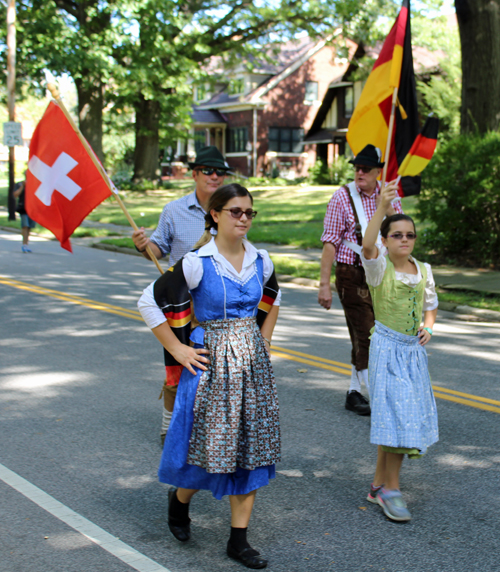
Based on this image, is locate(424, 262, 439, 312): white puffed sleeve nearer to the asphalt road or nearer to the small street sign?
the asphalt road

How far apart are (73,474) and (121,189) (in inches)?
1359

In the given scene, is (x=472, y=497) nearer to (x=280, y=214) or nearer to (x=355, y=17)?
(x=280, y=214)

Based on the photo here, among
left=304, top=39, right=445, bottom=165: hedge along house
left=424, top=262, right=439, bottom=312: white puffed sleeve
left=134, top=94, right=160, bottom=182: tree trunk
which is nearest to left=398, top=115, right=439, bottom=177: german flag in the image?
left=424, top=262, right=439, bottom=312: white puffed sleeve

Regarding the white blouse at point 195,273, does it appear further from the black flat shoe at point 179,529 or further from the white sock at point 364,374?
the white sock at point 364,374

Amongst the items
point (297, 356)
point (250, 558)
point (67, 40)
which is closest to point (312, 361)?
point (297, 356)

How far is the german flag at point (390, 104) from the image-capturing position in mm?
6203

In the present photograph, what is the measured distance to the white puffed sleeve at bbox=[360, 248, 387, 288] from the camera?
4.14 meters

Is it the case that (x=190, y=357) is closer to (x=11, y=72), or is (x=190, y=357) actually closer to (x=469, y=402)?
(x=469, y=402)

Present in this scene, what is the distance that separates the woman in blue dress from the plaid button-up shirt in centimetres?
224

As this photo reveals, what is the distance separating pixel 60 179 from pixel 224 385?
6.75ft

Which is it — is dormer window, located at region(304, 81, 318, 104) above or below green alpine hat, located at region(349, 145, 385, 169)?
above

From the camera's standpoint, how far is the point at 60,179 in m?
4.73

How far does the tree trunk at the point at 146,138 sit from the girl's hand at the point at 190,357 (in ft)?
115

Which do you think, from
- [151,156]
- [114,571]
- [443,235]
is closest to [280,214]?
[443,235]
